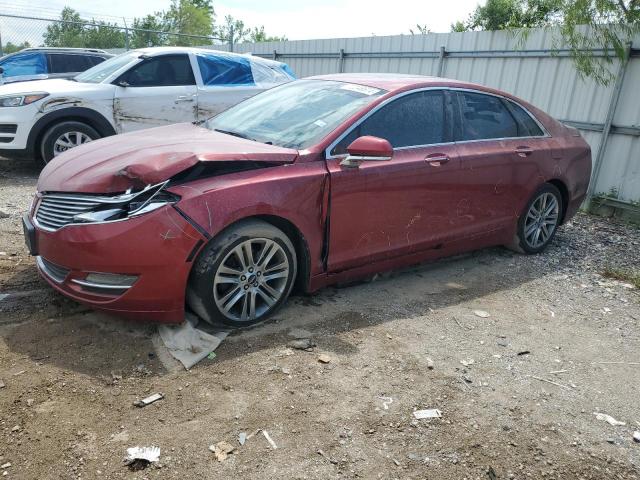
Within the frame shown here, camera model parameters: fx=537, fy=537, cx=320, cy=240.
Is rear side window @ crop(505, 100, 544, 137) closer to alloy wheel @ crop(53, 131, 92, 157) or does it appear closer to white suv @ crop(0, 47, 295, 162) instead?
white suv @ crop(0, 47, 295, 162)

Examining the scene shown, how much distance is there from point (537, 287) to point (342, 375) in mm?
2552

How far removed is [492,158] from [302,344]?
251cm

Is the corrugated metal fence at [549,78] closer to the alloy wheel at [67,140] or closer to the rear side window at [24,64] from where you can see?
the alloy wheel at [67,140]

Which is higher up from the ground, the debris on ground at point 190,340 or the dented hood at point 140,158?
the dented hood at point 140,158

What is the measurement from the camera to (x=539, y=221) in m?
5.55

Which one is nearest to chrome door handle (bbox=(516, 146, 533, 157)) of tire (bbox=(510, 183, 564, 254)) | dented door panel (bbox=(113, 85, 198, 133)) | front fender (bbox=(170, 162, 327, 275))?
tire (bbox=(510, 183, 564, 254))

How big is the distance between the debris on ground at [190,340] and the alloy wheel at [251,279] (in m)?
0.18

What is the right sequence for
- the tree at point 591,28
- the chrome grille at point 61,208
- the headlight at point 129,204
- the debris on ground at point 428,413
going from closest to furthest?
the debris on ground at point 428,413
the headlight at point 129,204
the chrome grille at point 61,208
the tree at point 591,28

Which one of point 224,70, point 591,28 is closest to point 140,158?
point 224,70

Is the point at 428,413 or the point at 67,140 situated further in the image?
the point at 67,140

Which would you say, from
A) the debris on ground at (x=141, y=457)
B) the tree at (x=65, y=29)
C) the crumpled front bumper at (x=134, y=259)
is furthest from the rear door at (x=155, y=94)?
the tree at (x=65, y=29)

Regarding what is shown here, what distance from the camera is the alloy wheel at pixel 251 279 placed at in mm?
3412

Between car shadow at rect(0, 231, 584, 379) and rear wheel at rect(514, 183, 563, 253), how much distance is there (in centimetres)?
30

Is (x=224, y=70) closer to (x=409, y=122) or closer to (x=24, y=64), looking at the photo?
(x=409, y=122)
